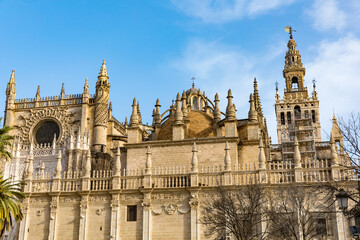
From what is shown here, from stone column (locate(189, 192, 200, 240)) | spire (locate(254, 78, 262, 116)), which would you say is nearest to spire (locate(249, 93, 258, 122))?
spire (locate(254, 78, 262, 116))

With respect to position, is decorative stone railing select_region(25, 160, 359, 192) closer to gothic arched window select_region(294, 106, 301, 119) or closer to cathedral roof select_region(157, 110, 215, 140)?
cathedral roof select_region(157, 110, 215, 140)

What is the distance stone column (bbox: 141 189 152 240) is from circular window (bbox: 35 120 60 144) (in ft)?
62.4

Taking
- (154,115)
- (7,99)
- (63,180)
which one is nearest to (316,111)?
(154,115)

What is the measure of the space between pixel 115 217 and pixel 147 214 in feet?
6.74

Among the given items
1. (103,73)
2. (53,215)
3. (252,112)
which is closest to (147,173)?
(53,215)

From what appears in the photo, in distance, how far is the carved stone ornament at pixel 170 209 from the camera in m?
27.1

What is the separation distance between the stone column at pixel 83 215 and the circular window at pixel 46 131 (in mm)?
16541

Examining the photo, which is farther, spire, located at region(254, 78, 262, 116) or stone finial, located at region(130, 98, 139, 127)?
spire, located at region(254, 78, 262, 116)

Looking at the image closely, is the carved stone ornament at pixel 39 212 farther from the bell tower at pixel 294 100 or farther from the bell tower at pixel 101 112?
the bell tower at pixel 294 100

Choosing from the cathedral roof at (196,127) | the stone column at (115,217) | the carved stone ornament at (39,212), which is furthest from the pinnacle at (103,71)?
the stone column at (115,217)

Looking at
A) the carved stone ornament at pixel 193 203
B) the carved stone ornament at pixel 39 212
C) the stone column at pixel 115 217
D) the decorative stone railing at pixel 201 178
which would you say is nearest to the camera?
the decorative stone railing at pixel 201 178

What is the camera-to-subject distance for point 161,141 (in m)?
31.9

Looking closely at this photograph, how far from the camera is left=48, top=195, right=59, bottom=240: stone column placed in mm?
28250

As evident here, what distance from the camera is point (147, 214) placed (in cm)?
2720
